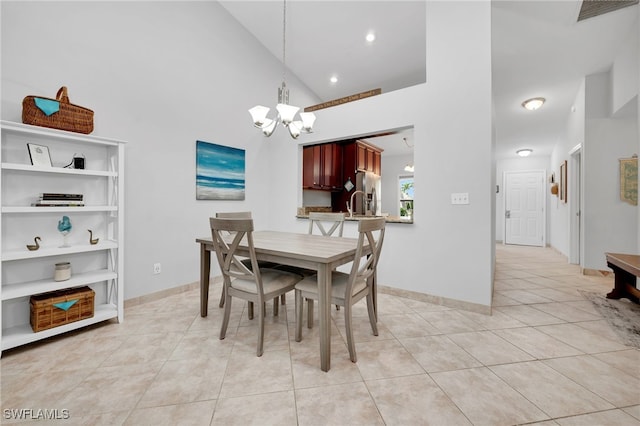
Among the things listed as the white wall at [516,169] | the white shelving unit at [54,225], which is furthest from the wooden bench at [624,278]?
the white wall at [516,169]

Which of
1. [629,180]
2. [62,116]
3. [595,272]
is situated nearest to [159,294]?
[62,116]

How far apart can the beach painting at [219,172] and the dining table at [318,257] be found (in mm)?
1224

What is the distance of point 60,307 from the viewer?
79.6 inches

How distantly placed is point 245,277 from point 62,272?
146cm

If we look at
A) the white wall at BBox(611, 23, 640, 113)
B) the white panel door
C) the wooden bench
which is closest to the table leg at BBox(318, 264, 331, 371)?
the wooden bench

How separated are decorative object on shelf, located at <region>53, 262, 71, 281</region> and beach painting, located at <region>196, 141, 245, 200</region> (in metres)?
1.44

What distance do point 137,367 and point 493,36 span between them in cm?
471

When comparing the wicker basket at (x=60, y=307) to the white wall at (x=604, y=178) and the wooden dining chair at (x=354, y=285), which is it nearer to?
the wooden dining chair at (x=354, y=285)

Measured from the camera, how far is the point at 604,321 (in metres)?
2.43

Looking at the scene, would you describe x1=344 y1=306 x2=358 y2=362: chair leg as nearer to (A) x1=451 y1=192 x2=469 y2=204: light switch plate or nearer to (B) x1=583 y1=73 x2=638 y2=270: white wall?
(A) x1=451 y1=192 x2=469 y2=204: light switch plate

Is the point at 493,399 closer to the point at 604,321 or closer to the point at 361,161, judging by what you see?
the point at 604,321

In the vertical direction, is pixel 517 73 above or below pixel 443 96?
above

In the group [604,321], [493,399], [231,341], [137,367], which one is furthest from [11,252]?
[604,321]

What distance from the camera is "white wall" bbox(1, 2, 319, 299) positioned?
214 cm
